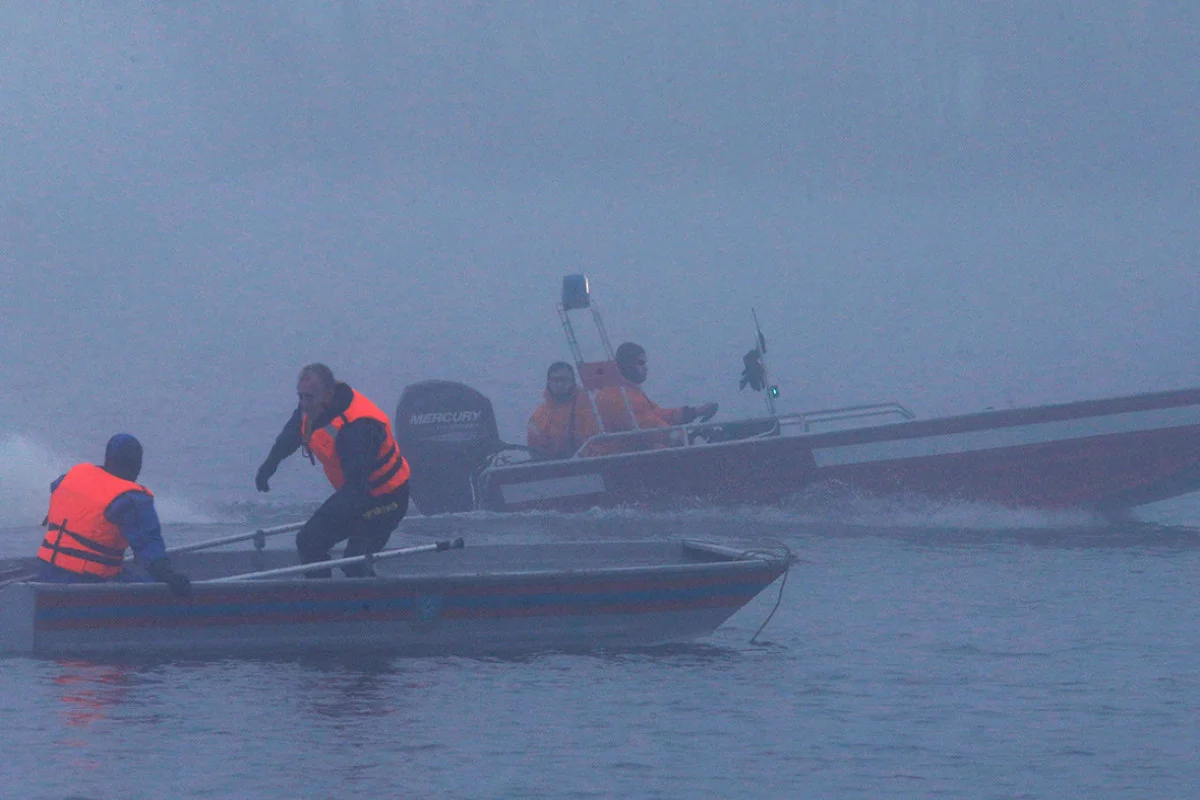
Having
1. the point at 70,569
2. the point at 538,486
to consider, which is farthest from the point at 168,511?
the point at 70,569

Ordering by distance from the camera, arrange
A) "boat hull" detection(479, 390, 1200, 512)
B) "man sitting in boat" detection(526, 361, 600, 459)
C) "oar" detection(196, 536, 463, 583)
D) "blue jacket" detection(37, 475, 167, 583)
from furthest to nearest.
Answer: "man sitting in boat" detection(526, 361, 600, 459) → "boat hull" detection(479, 390, 1200, 512) → "oar" detection(196, 536, 463, 583) → "blue jacket" detection(37, 475, 167, 583)

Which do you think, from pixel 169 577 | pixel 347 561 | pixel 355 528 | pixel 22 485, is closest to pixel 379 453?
pixel 355 528

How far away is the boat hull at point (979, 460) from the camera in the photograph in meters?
13.7

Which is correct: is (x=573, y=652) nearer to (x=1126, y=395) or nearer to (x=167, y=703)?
(x=167, y=703)

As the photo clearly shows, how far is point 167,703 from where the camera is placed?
776cm

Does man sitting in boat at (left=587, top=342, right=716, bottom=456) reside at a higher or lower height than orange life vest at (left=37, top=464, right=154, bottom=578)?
higher

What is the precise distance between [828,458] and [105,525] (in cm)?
727

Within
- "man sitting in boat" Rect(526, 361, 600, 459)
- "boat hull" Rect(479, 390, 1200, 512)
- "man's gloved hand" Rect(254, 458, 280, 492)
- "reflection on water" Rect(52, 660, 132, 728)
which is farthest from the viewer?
"man sitting in boat" Rect(526, 361, 600, 459)

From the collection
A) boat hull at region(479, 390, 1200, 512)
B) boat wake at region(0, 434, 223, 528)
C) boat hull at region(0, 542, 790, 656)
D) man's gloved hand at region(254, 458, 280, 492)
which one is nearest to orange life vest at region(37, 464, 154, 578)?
boat hull at region(0, 542, 790, 656)

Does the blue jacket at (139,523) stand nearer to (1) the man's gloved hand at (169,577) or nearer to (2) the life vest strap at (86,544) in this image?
(1) the man's gloved hand at (169,577)

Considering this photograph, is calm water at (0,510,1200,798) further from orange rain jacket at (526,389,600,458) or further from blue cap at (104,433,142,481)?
orange rain jacket at (526,389,600,458)

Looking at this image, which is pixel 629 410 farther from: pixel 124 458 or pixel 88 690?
pixel 88 690

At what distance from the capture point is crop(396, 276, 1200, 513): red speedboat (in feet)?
45.1

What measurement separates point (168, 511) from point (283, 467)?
576 inches
